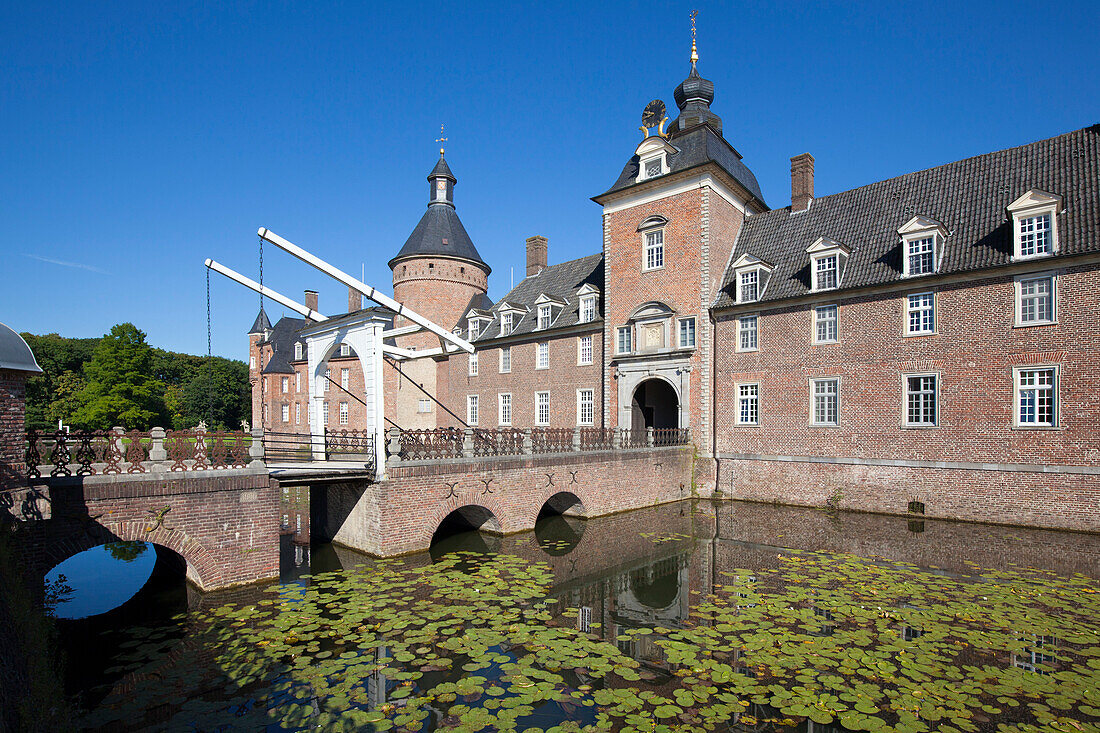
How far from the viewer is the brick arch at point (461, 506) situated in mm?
11984

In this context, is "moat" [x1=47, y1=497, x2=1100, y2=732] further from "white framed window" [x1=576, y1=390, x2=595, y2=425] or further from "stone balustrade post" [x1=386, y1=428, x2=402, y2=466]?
"white framed window" [x1=576, y1=390, x2=595, y2=425]

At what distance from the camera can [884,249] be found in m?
17.5

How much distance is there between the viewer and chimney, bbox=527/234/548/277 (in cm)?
3055

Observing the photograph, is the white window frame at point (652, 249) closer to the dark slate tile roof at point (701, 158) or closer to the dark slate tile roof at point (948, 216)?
the dark slate tile roof at point (701, 158)

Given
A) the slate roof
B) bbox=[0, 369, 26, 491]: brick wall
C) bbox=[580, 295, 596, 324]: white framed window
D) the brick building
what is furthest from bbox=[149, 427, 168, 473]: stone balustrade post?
bbox=[580, 295, 596, 324]: white framed window

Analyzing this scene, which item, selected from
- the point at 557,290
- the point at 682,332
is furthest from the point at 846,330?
the point at 557,290

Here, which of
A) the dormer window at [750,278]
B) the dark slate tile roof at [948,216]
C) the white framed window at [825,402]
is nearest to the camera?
the dark slate tile roof at [948,216]

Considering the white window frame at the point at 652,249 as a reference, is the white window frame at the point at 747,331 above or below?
below

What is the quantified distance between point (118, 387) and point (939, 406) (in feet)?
142

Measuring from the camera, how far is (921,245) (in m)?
16.3

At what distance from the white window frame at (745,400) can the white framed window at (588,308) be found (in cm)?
673

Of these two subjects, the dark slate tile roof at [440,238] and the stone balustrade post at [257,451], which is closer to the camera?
the stone balustrade post at [257,451]

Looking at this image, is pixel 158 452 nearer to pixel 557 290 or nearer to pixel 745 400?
pixel 745 400

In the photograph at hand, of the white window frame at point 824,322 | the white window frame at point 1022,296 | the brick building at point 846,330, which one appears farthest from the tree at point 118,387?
the white window frame at point 1022,296
